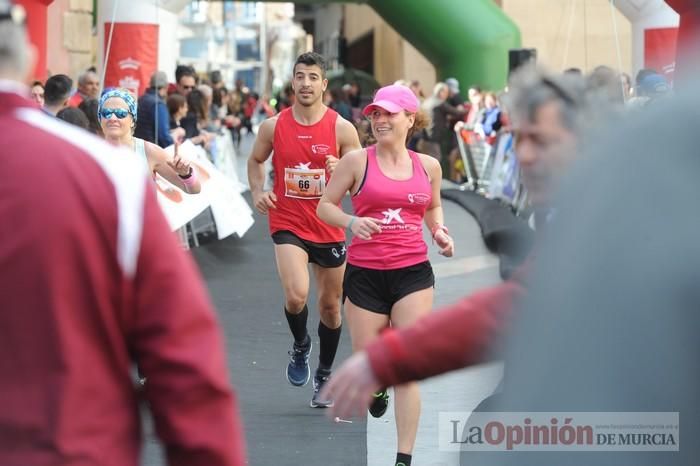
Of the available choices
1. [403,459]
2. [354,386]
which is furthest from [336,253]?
[354,386]

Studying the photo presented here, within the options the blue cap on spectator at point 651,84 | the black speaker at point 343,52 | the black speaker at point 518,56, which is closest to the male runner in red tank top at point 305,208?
the blue cap on spectator at point 651,84

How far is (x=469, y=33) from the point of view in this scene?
85.3ft

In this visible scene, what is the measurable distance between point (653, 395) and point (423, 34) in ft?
82.6

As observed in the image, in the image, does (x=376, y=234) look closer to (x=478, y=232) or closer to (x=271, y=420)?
(x=271, y=420)

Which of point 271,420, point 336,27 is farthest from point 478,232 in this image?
point 336,27

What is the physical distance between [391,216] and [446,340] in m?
3.77

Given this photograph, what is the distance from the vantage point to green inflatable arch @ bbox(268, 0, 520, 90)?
85.1ft

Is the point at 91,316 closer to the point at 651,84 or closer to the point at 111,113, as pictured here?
the point at 111,113

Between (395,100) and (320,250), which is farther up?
(395,100)

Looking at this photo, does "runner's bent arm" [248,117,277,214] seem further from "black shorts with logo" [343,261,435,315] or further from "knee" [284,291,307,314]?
"black shorts with logo" [343,261,435,315]

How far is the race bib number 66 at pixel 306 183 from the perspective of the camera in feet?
26.5

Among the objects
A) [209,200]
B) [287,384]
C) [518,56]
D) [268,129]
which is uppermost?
[518,56]

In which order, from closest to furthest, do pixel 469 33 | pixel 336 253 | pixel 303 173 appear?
1. pixel 336 253
2. pixel 303 173
3. pixel 469 33

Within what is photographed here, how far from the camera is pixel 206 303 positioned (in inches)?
Answer: 105
